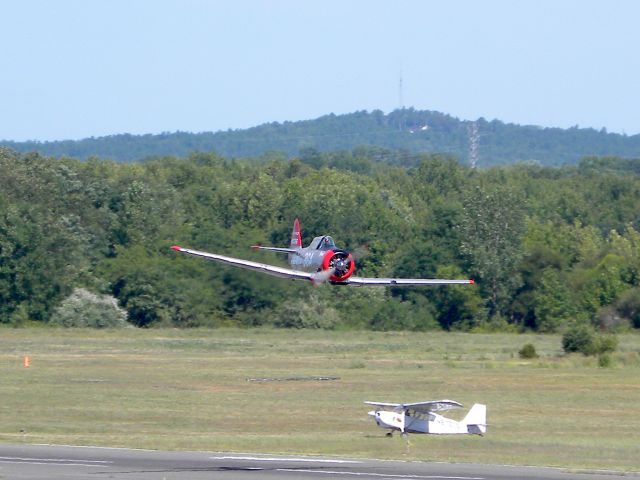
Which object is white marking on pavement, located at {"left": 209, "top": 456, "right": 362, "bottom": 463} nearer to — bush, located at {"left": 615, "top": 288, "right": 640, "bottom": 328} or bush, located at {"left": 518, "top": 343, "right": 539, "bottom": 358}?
bush, located at {"left": 518, "top": 343, "right": 539, "bottom": 358}

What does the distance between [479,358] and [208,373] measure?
13.3 meters

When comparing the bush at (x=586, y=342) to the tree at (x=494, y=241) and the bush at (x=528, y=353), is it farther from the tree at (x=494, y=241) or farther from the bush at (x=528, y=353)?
the tree at (x=494, y=241)

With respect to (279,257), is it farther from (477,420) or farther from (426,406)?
(426,406)

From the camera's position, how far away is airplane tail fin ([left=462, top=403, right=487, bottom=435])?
92.2 feet

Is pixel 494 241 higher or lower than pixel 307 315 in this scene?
higher

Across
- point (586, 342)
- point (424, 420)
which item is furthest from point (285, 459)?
point (586, 342)

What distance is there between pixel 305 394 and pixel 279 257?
19179 mm

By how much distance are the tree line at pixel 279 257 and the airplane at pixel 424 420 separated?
31316mm

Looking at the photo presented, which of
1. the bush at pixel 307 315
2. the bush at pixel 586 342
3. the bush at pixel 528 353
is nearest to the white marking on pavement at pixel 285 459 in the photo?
the bush at pixel 528 353

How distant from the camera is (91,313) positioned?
6869 centimetres

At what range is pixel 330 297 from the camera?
70.8m

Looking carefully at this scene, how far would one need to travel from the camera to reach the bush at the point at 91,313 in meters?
68.1

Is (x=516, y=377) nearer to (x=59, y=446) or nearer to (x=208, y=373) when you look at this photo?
(x=208, y=373)

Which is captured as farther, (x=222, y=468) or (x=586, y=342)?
(x=586, y=342)
